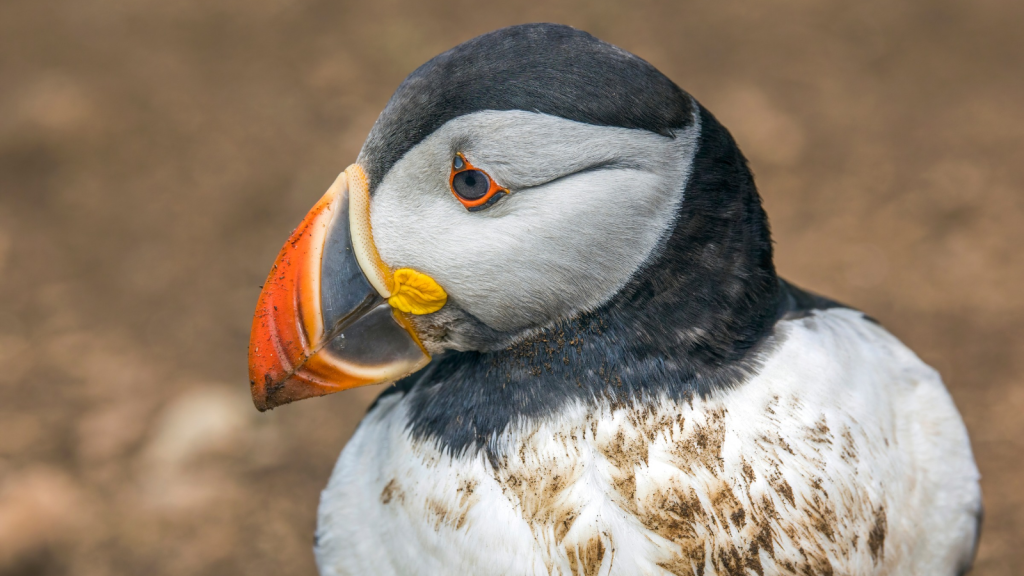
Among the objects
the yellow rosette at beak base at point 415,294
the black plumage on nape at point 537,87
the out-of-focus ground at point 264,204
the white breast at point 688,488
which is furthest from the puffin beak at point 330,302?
the out-of-focus ground at point 264,204

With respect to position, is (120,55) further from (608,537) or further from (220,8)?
→ (608,537)

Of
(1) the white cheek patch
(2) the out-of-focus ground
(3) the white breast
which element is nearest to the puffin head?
(1) the white cheek patch

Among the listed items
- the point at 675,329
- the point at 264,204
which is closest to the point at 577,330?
the point at 675,329

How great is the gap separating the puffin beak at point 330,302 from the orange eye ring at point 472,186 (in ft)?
0.64

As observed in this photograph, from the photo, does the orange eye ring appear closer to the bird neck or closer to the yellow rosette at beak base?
the yellow rosette at beak base

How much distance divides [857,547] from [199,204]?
4.17 m

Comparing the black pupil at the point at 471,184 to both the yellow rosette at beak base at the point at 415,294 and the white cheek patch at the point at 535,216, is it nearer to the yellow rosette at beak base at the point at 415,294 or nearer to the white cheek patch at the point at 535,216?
the white cheek patch at the point at 535,216

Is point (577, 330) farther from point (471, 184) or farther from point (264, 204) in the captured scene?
point (264, 204)

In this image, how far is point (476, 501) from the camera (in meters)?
1.74

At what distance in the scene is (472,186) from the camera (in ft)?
5.33

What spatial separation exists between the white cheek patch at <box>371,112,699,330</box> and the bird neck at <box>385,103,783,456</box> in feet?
0.15

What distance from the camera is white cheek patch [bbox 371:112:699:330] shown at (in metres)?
1.57

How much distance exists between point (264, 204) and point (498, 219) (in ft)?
11.5

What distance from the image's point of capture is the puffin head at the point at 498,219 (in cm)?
158
